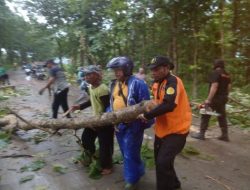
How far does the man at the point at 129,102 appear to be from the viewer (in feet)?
14.7

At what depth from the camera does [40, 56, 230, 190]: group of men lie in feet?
13.2

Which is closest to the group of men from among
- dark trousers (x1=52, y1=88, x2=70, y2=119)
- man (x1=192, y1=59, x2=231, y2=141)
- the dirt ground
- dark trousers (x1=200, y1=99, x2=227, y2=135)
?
the dirt ground

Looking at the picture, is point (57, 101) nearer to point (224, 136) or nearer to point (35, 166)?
point (35, 166)

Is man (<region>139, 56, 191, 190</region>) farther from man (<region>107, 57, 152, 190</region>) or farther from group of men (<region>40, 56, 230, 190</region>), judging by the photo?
man (<region>107, 57, 152, 190</region>)

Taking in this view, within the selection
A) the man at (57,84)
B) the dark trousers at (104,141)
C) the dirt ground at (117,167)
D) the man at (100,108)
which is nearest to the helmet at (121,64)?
the man at (100,108)

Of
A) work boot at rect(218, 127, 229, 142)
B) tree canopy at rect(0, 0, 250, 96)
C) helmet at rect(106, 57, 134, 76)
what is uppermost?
tree canopy at rect(0, 0, 250, 96)

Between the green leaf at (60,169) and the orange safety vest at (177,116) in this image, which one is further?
the green leaf at (60,169)

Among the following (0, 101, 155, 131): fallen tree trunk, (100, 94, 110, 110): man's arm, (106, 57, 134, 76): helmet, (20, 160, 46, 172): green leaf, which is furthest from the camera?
(20, 160, 46, 172): green leaf

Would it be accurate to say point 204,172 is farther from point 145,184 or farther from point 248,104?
point 248,104

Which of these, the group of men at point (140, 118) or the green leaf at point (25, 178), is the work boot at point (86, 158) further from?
the green leaf at point (25, 178)

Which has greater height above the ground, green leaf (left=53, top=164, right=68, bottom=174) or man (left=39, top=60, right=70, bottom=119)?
man (left=39, top=60, right=70, bottom=119)

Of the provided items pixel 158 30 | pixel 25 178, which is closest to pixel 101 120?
pixel 25 178

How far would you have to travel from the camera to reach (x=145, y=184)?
4.98 meters

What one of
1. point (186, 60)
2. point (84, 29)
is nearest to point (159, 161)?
point (186, 60)
